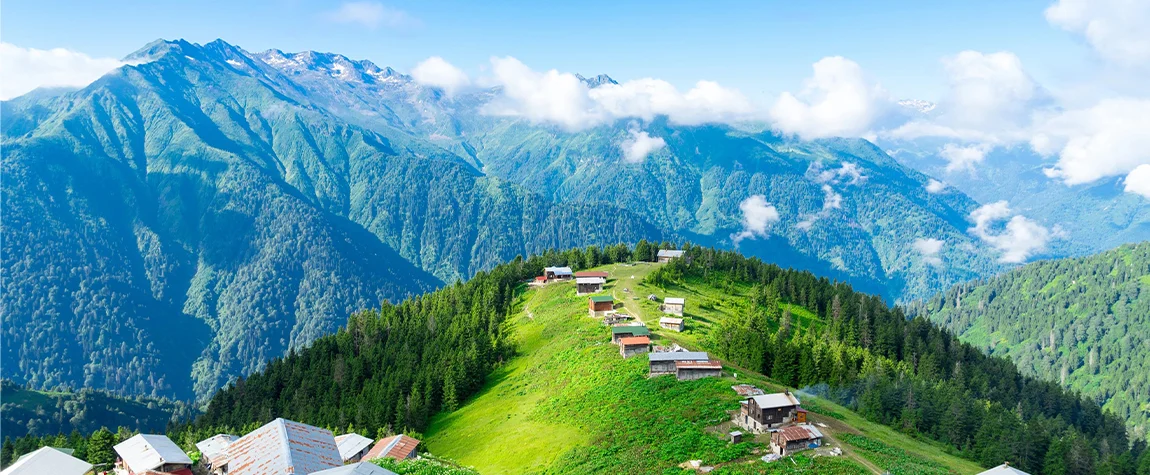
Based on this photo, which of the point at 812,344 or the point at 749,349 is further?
the point at 812,344

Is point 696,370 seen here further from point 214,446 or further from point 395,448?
point 214,446

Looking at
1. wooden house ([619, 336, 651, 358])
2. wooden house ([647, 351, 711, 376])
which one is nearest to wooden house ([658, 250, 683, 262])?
wooden house ([619, 336, 651, 358])

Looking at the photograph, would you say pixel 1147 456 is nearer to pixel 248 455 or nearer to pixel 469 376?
pixel 469 376

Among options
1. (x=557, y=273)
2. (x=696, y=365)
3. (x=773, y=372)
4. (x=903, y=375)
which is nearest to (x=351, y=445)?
(x=696, y=365)

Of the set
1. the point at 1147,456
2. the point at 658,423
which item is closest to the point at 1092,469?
the point at 1147,456

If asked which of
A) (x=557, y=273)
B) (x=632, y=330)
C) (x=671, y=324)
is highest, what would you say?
(x=557, y=273)

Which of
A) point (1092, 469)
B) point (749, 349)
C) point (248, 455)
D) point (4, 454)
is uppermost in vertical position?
point (749, 349)

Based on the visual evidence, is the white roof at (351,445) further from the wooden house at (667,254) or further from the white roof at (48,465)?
the wooden house at (667,254)

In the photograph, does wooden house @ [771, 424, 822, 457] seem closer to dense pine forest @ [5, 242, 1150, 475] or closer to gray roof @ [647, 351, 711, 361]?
gray roof @ [647, 351, 711, 361]
